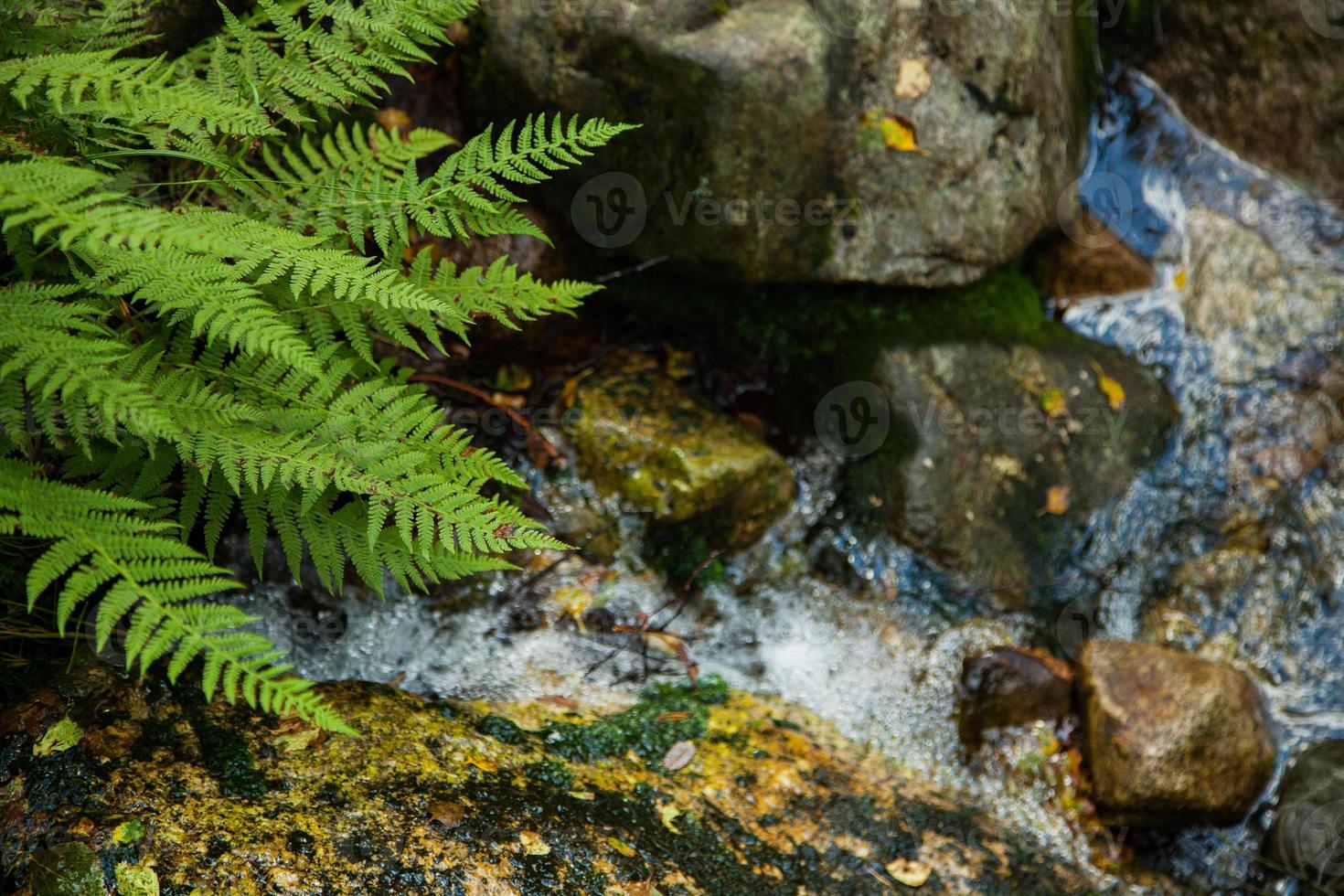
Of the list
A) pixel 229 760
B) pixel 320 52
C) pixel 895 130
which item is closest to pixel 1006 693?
pixel 895 130

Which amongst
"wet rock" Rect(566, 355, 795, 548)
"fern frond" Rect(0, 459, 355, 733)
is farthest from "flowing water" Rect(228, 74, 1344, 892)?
"fern frond" Rect(0, 459, 355, 733)

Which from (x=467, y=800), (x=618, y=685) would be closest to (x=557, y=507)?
(x=618, y=685)

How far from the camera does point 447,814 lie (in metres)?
2.51

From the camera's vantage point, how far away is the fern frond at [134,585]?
6.45 feet

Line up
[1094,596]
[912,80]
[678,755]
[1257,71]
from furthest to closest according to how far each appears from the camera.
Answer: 1. [1257,71]
2. [1094,596]
3. [912,80]
4. [678,755]

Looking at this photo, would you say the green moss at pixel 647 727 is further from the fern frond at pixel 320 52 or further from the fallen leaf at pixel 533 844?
the fern frond at pixel 320 52

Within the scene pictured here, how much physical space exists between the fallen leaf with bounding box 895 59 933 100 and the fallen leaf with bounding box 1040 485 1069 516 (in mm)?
→ 1929

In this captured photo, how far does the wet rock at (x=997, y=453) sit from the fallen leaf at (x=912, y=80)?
1141 mm

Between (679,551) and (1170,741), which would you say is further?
(679,551)

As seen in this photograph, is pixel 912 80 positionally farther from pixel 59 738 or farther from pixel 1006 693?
pixel 59 738

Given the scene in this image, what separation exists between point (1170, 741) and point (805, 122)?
2885 millimetres

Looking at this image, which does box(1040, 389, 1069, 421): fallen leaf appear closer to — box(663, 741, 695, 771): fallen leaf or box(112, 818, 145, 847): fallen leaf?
box(663, 741, 695, 771): fallen leaf

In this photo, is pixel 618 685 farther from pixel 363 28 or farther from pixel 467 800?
pixel 363 28

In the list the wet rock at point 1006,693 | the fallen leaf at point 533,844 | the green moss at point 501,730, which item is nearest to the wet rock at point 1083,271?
the wet rock at point 1006,693
